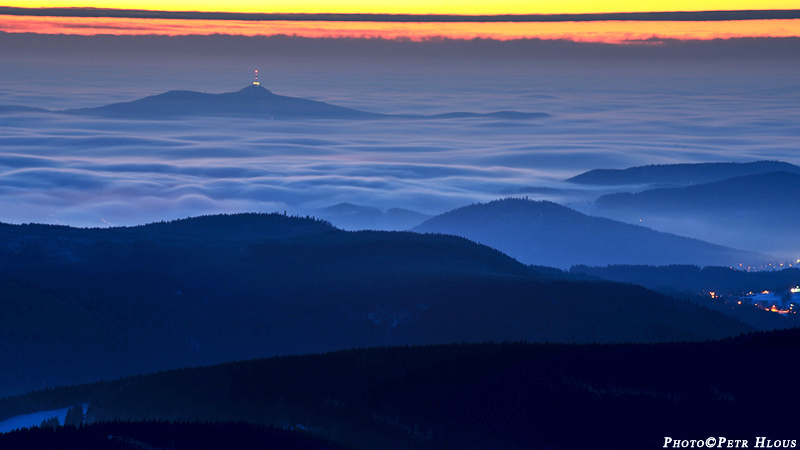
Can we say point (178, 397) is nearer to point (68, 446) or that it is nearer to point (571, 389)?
point (68, 446)

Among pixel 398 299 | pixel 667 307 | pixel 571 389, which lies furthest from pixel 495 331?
pixel 571 389

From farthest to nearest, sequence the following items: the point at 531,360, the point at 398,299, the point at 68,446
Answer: the point at 398,299 < the point at 531,360 < the point at 68,446

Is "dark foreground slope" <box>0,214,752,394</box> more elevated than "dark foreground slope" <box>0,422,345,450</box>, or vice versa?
"dark foreground slope" <box>0,214,752,394</box>

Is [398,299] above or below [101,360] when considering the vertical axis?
above

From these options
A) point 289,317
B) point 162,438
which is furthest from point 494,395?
point 289,317

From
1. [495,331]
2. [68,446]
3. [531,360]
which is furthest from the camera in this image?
[495,331]

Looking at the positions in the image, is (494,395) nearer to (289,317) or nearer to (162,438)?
(162,438)

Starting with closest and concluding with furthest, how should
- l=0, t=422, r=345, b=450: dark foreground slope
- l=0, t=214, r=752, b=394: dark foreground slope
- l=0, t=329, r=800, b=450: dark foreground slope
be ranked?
1. l=0, t=422, r=345, b=450: dark foreground slope
2. l=0, t=329, r=800, b=450: dark foreground slope
3. l=0, t=214, r=752, b=394: dark foreground slope

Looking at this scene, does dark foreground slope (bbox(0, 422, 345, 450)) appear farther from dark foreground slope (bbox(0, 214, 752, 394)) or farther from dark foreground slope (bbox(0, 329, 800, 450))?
dark foreground slope (bbox(0, 214, 752, 394))

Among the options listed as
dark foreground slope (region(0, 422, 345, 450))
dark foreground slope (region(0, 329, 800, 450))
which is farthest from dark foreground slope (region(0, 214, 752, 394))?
dark foreground slope (region(0, 422, 345, 450))
